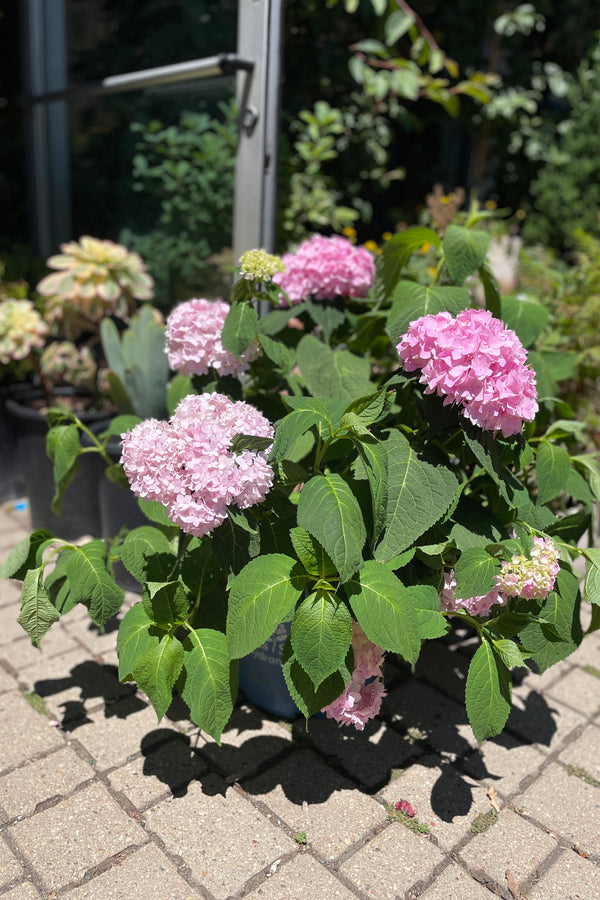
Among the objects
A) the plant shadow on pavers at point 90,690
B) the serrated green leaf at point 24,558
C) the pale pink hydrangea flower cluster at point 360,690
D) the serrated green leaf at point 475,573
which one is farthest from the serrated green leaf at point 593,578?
the serrated green leaf at point 24,558

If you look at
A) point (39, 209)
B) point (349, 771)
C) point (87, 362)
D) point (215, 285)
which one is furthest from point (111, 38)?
point (349, 771)

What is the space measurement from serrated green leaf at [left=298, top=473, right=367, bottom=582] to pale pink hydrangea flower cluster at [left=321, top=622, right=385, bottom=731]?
306mm

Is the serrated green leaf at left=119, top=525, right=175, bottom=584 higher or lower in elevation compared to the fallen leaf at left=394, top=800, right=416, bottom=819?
higher

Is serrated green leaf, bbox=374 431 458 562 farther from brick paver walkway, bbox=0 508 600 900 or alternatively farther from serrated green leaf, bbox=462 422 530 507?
brick paver walkway, bbox=0 508 600 900

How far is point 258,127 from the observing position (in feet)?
9.16

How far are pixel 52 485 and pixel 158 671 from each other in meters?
1.53

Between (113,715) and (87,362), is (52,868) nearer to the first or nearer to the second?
(113,715)

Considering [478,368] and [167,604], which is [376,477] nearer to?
[478,368]

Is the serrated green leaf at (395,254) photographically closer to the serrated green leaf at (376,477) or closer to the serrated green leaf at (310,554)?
the serrated green leaf at (376,477)

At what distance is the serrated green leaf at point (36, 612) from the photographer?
1771mm

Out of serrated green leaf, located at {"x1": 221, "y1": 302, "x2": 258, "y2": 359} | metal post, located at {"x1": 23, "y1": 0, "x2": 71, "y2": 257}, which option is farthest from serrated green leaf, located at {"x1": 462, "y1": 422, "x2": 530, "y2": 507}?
metal post, located at {"x1": 23, "y1": 0, "x2": 71, "y2": 257}

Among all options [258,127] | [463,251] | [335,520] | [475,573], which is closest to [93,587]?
[335,520]

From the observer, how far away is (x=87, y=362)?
346 cm

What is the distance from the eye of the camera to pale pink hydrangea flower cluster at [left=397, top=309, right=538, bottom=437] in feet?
5.26
